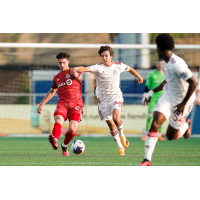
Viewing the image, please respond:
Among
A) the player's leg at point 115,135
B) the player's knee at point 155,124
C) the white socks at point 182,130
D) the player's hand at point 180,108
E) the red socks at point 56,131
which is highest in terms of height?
the player's hand at point 180,108

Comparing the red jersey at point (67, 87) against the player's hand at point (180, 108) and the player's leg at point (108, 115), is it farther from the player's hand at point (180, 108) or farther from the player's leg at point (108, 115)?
the player's hand at point (180, 108)

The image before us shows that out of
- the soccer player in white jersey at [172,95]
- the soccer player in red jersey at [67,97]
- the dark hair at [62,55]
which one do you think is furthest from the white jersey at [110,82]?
the soccer player in white jersey at [172,95]

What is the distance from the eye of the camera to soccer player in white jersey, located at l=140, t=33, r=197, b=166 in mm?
6172

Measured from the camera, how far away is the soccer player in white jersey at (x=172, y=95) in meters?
6.17

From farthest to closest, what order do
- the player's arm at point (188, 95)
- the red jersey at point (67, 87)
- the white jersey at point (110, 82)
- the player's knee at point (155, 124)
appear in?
the white jersey at point (110, 82)
the red jersey at point (67, 87)
the player's knee at point (155, 124)
the player's arm at point (188, 95)

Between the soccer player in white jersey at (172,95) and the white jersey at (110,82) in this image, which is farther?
the white jersey at (110,82)

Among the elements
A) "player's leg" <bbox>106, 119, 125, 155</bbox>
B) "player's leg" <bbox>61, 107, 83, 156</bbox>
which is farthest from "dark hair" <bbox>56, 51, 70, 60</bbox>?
"player's leg" <bbox>106, 119, 125, 155</bbox>

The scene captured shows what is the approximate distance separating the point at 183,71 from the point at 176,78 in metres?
0.29

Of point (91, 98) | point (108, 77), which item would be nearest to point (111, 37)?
point (91, 98)

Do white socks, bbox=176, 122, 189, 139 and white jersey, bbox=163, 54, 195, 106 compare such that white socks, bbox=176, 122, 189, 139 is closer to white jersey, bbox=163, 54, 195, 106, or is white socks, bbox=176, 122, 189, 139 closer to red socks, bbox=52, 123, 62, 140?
white jersey, bbox=163, 54, 195, 106

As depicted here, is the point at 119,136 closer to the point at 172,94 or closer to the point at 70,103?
the point at 70,103

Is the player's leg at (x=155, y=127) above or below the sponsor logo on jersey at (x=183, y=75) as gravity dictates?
below

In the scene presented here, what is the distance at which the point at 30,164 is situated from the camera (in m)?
6.63

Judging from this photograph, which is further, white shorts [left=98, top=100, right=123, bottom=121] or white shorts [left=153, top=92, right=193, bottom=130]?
white shorts [left=98, top=100, right=123, bottom=121]
